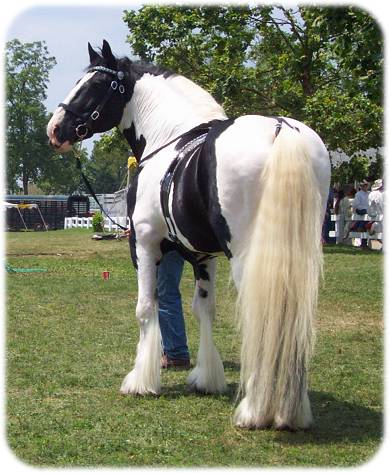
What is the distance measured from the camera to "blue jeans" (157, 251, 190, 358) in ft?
23.8

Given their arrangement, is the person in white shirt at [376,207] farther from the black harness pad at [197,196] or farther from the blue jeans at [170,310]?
the black harness pad at [197,196]

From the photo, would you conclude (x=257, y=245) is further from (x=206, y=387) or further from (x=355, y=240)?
(x=355, y=240)

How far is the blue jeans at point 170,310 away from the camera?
7262 mm

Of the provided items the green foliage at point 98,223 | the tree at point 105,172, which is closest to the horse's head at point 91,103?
the green foliage at point 98,223

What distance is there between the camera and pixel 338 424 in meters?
5.36

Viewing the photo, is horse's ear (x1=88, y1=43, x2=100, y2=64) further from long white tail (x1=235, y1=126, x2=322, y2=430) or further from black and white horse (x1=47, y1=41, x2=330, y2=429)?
long white tail (x1=235, y1=126, x2=322, y2=430)

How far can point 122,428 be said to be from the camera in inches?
207

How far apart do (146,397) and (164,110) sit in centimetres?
248

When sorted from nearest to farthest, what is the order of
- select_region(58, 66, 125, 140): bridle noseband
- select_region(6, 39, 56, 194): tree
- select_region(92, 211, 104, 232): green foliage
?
select_region(58, 66, 125, 140): bridle noseband, select_region(92, 211, 104, 232): green foliage, select_region(6, 39, 56, 194): tree

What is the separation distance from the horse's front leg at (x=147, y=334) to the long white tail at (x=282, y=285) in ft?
4.44

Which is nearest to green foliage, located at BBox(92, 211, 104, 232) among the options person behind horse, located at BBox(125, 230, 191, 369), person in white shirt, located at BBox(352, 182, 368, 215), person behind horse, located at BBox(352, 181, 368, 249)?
person behind horse, located at BBox(352, 181, 368, 249)

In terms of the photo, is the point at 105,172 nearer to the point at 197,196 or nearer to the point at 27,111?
the point at 27,111

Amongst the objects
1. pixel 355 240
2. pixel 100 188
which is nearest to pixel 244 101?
pixel 355 240

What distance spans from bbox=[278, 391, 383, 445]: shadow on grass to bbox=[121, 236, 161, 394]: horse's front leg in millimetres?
1313
